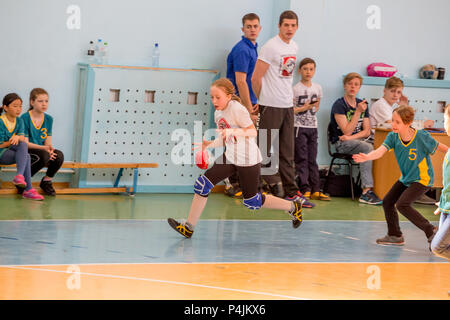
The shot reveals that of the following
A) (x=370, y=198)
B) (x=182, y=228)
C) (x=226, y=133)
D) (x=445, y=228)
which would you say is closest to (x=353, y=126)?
(x=370, y=198)

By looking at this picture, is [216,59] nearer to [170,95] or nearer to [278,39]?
[170,95]

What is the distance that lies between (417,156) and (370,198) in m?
2.69

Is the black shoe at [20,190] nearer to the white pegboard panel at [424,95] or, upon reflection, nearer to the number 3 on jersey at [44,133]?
the number 3 on jersey at [44,133]

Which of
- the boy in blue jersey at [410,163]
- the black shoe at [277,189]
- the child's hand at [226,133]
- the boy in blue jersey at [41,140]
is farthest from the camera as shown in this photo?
the black shoe at [277,189]

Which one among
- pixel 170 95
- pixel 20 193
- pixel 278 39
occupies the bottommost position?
pixel 20 193

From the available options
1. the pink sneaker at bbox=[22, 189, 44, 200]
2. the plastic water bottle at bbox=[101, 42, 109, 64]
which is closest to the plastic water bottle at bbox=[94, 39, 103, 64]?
the plastic water bottle at bbox=[101, 42, 109, 64]

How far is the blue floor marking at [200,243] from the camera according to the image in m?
4.93

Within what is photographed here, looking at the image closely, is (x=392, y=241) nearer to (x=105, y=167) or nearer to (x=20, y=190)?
(x=105, y=167)

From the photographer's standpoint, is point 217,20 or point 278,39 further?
point 217,20

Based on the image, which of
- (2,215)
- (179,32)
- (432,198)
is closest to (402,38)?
(432,198)

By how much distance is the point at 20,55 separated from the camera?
311 inches

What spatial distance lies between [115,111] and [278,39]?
2066 mm

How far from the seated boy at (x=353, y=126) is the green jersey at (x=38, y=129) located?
3.42 m

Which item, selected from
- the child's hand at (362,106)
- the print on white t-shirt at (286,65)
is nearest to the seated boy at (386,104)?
the child's hand at (362,106)
